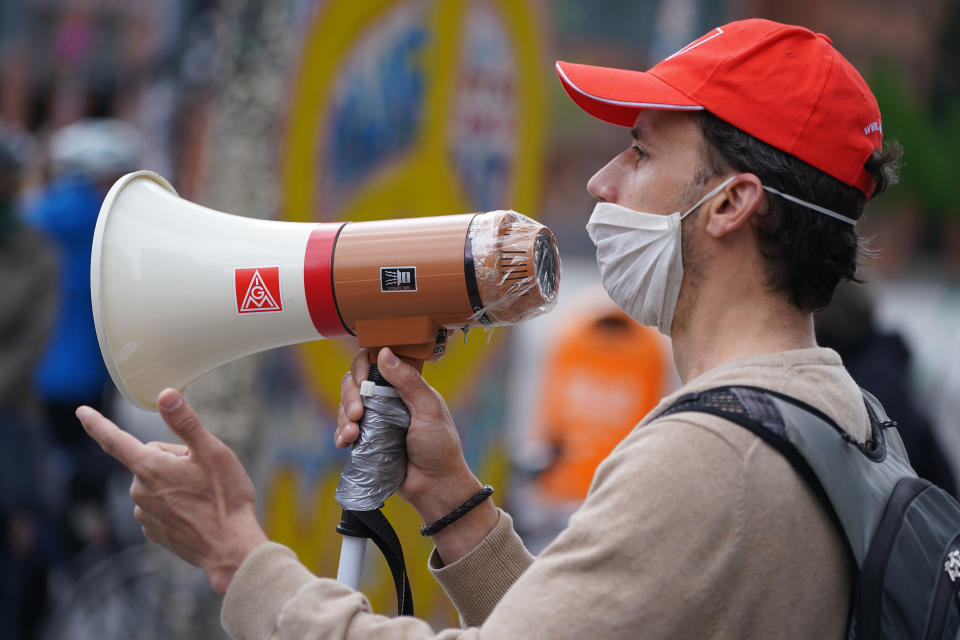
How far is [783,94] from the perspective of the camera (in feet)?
5.88

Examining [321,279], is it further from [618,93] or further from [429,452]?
[618,93]

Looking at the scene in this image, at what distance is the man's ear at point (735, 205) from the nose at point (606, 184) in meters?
0.19

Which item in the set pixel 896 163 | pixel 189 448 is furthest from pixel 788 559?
pixel 189 448

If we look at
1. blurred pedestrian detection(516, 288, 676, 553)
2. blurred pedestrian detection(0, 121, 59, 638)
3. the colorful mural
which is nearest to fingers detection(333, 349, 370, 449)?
the colorful mural

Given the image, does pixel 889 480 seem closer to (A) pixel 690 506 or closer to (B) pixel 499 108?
(A) pixel 690 506

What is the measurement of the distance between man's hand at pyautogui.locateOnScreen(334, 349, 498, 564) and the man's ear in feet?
1.96

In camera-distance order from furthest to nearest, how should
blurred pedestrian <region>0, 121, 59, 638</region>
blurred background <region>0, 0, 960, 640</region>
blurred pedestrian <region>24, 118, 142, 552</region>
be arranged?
blurred pedestrian <region>24, 118, 142, 552</region>
blurred pedestrian <region>0, 121, 59, 638</region>
blurred background <region>0, 0, 960, 640</region>

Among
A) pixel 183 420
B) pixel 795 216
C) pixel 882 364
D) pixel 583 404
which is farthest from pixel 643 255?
pixel 583 404

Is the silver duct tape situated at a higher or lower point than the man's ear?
lower

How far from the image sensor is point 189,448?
1836 mm

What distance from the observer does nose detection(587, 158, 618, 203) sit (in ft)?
6.42

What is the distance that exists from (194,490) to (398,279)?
503 millimetres

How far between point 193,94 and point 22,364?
10030 mm

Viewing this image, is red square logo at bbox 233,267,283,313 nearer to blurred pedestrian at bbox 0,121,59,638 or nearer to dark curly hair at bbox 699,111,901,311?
dark curly hair at bbox 699,111,901,311
